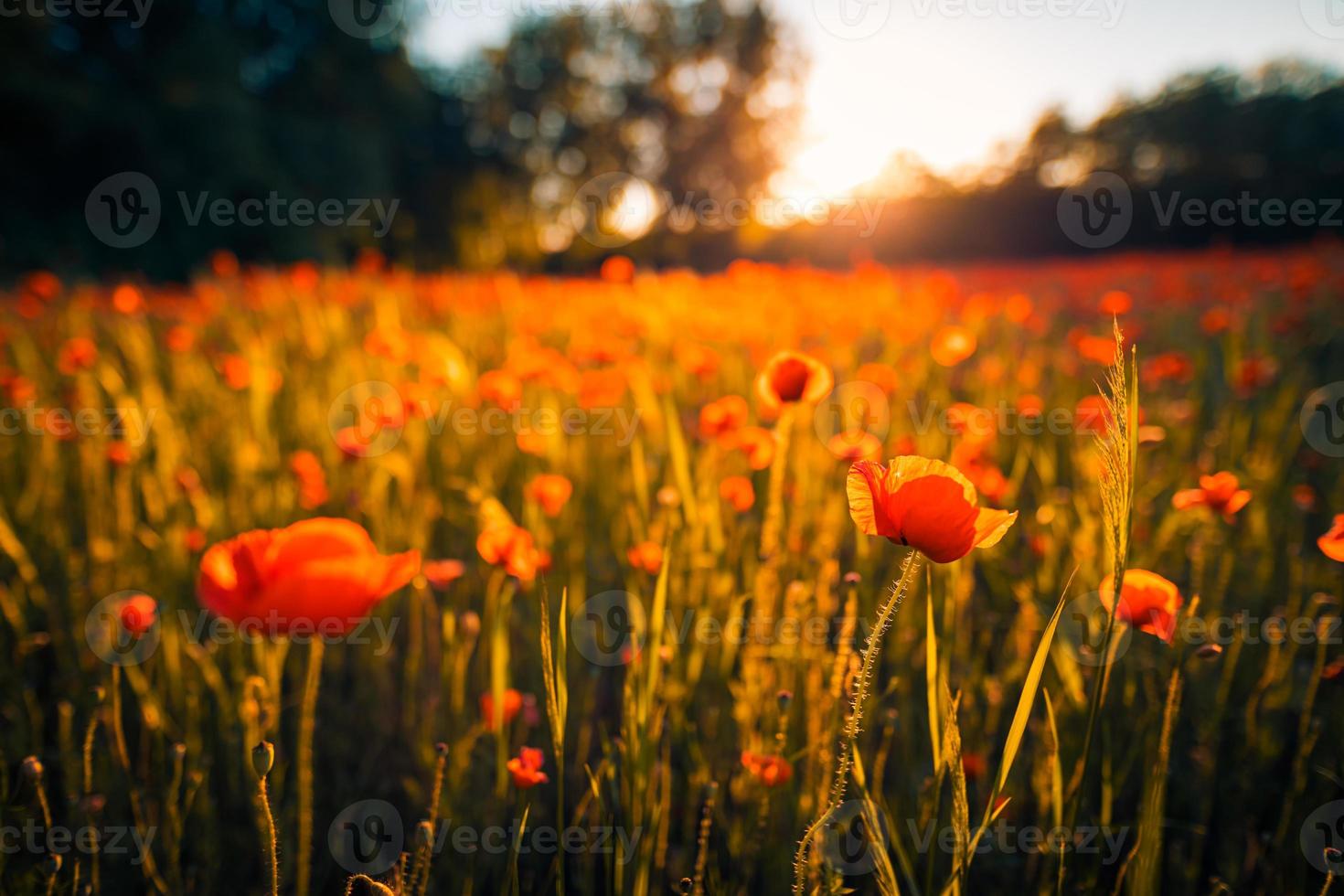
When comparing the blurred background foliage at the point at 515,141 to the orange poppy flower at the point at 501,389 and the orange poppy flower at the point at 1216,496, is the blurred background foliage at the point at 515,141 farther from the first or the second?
the orange poppy flower at the point at 1216,496

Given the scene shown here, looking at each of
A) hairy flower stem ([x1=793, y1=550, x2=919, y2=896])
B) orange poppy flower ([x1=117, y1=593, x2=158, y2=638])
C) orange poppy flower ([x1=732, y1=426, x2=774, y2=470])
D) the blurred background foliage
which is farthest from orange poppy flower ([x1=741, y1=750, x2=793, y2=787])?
the blurred background foliage

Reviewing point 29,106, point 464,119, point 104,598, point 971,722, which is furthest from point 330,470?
point 464,119

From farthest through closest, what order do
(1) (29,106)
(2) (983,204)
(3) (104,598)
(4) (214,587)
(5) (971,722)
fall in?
(2) (983,204) → (1) (29,106) → (3) (104,598) → (5) (971,722) → (4) (214,587)

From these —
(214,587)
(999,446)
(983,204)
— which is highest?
(983,204)

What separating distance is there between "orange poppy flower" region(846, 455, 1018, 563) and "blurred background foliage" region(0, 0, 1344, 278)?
997cm

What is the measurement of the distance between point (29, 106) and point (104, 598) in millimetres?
18586

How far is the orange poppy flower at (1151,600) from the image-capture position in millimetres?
888

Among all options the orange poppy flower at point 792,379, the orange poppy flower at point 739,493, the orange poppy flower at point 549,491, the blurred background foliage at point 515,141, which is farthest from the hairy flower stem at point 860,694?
the blurred background foliage at point 515,141

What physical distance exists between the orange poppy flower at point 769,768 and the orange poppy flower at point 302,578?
54 centimetres

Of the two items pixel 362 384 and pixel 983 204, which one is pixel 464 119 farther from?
pixel 362 384

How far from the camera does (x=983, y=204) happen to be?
2119cm

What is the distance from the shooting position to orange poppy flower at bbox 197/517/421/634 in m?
0.71

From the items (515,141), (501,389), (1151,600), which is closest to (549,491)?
(501,389)

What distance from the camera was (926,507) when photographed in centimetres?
71
